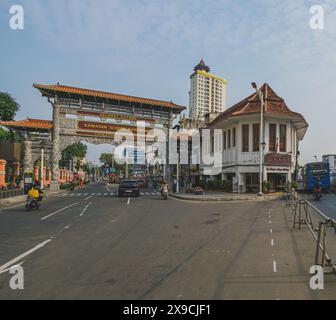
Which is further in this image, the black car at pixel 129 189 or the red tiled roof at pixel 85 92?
the red tiled roof at pixel 85 92

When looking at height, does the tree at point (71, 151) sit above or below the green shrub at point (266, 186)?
above

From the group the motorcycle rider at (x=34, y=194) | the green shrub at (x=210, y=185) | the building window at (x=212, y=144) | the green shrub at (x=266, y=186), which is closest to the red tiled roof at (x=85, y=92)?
the building window at (x=212, y=144)

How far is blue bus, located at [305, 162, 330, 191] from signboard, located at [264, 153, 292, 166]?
4259mm

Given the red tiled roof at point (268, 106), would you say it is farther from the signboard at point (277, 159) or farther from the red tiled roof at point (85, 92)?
the red tiled roof at point (85, 92)

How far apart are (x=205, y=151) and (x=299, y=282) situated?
36.4 m

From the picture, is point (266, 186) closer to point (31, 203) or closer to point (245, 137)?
point (245, 137)

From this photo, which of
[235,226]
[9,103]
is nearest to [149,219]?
[235,226]

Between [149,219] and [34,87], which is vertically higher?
[34,87]

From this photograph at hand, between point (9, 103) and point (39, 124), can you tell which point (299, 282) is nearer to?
point (39, 124)

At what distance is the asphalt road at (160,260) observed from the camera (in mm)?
5465

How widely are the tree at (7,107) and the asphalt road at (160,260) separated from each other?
47987 mm

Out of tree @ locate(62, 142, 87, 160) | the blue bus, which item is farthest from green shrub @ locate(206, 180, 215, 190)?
tree @ locate(62, 142, 87, 160)

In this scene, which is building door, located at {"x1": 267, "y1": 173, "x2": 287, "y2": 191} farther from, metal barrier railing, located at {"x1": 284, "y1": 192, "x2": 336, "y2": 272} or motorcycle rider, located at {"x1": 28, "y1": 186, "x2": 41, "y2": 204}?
motorcycle rider, located at {"x1": 28, "y1": 186, "x2": 41, "y2": 204}

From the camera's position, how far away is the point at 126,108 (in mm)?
41250
